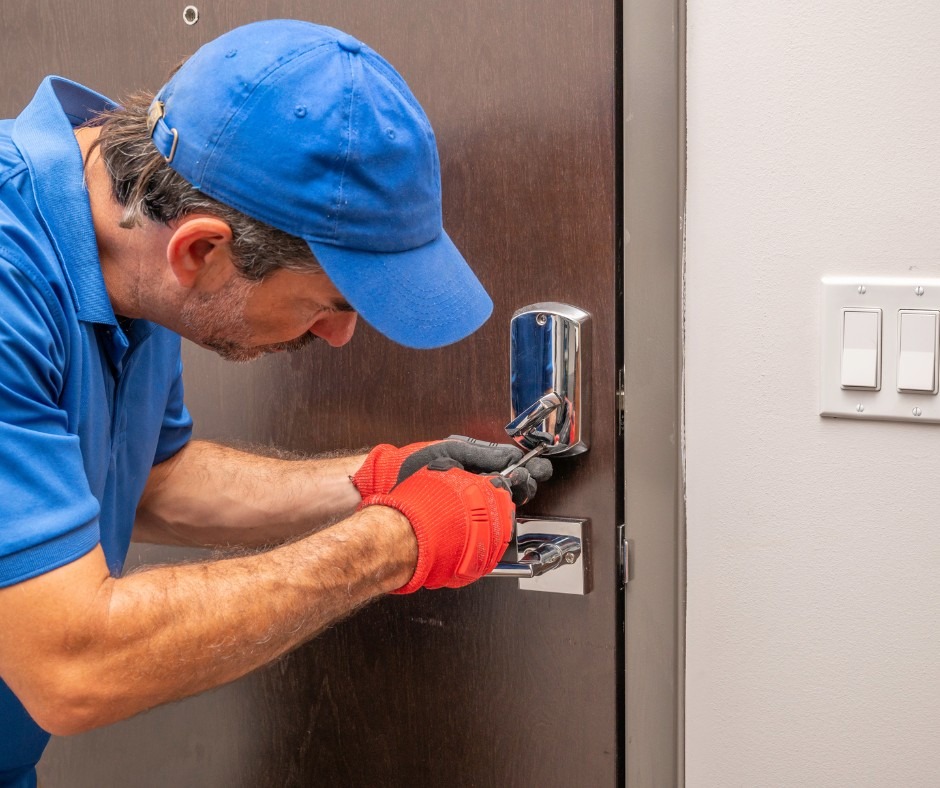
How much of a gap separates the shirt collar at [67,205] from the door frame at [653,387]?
0.39 meters

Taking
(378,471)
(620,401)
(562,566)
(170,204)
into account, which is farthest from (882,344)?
(170,204)

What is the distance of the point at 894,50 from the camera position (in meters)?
0.73

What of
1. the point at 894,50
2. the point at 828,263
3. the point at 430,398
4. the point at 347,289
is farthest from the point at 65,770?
the point at 894,50

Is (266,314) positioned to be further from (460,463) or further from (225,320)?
(460,463)

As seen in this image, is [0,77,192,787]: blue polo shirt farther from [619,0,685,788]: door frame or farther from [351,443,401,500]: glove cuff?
[619,0,685,788]: door frame

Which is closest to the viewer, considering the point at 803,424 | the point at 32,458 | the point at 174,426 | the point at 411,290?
the point at 32,458

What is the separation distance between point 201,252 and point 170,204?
0.12 ft

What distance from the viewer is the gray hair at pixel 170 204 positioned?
2.18 feet

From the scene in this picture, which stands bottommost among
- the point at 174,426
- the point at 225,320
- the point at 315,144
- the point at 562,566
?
the point at 562,566

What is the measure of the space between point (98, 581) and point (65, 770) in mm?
591

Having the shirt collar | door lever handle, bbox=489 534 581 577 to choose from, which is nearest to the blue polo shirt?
the shirt collar

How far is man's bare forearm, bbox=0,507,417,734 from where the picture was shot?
589 millimetres

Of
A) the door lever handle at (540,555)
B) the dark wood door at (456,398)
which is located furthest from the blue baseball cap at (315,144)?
the door lever handle at (540,555)

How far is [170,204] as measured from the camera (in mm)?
671
